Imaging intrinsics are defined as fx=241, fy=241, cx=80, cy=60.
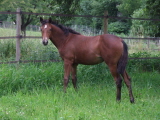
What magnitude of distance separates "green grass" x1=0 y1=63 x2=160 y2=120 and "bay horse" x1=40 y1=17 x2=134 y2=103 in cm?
49

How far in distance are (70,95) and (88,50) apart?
4.27ft

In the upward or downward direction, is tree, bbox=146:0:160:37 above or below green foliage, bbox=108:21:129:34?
above

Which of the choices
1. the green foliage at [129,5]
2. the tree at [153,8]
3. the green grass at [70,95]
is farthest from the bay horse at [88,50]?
the green foliage at [129,5]

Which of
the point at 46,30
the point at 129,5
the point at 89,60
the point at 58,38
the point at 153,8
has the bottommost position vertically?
the point at 89,60

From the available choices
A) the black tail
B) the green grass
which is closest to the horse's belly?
the black tail

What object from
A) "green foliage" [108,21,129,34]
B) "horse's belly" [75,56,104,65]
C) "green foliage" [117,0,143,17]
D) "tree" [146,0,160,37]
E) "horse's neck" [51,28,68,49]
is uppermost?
"green foliage" [117,0,143,17]

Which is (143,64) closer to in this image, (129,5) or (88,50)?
(88,50)

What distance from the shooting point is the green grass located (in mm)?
4797

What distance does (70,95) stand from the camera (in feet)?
19.7

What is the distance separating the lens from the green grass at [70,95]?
189 inches

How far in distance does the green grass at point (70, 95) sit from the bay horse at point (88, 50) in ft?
1.61

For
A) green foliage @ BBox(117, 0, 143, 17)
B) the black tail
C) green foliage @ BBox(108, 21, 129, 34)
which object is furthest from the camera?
green foliage @ BBox(108, 21, 129, 34)

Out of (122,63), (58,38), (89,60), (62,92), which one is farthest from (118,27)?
(62,92)

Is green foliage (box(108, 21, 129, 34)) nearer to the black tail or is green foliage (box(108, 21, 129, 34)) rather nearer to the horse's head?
the horse's head
